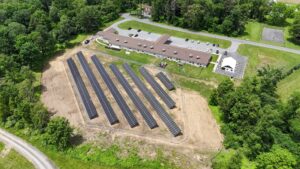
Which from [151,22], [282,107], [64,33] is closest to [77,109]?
[64,33]

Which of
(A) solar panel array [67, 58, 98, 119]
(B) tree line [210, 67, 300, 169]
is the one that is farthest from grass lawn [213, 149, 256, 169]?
(A) solar panel array [67, 58, 98, 119]

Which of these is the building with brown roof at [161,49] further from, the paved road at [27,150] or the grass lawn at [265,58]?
the paved road at [27,150]

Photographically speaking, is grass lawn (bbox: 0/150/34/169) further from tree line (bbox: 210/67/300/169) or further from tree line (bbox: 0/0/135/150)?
tree line (bbox: 210/67/300/169)

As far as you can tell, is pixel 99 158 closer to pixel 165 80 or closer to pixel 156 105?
pixel 156 105

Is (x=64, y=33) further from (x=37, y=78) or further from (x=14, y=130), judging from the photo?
(x=14, y=130)

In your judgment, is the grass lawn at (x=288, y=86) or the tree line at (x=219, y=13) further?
the tree line at (x=219, y=13)

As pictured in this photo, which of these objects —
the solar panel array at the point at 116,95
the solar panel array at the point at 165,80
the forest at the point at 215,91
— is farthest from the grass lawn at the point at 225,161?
the solar panel array at the point at 165,80

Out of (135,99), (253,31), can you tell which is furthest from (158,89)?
(253,31)
